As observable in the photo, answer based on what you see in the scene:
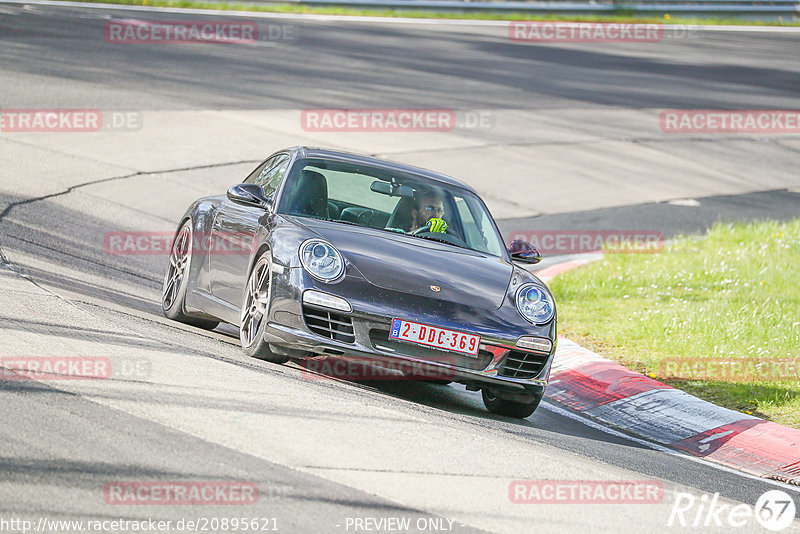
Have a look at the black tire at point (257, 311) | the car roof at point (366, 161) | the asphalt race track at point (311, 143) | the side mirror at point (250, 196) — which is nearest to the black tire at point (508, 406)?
the asphalt race track at point (311, 143)

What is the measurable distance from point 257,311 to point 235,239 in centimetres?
102

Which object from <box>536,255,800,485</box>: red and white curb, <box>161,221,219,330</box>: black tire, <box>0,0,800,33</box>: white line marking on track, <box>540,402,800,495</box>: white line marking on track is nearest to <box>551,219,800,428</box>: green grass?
<box>536,255,800,485</box>: red and white curb

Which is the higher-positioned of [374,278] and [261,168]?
[261,168]

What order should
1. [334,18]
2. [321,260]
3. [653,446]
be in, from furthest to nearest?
[334,18]
[653,446]
[321,260]

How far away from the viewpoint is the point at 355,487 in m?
4.88

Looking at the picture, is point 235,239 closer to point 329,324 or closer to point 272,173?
point 272,173

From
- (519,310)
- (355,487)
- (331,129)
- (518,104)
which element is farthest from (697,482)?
(518,104)

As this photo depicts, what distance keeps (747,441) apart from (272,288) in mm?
3220

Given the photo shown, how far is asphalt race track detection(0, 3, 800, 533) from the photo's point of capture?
4855mm

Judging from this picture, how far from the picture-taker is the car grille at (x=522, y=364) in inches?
275

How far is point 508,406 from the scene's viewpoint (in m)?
7.48

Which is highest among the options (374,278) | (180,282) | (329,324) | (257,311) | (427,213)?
(427,213)

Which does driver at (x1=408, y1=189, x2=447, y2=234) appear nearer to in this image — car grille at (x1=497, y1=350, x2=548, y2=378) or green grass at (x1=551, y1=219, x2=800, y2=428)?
car grille at (x1=497, y1=350, x2=548, y2=378)

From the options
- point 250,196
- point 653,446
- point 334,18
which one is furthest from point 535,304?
point 334,18
